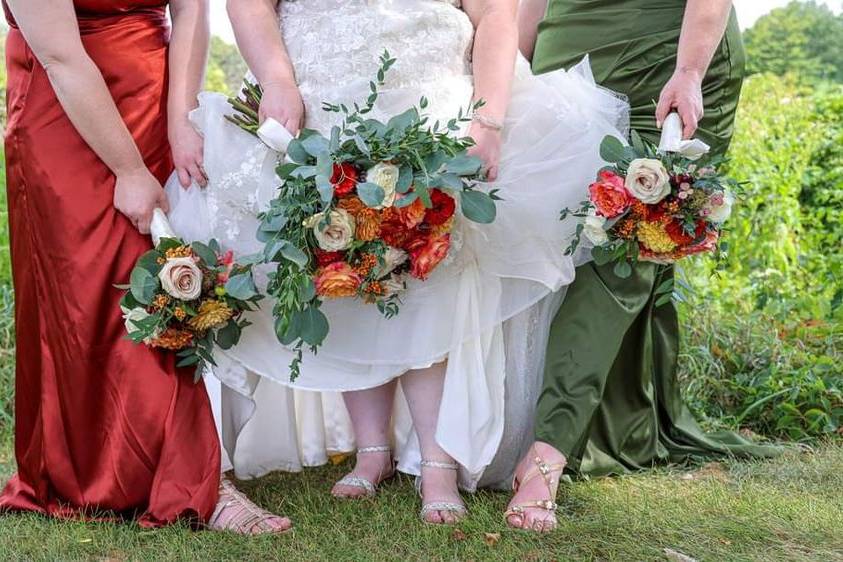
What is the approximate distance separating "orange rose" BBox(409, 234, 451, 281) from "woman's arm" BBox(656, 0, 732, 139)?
738 mm

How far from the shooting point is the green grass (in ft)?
9.70

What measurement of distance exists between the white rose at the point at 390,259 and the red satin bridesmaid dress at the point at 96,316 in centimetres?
73

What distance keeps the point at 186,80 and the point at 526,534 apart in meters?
1.63

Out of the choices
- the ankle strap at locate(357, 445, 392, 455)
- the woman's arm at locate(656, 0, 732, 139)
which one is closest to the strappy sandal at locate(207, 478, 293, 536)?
the ankle strap at locate(357, 445, 392, 455)

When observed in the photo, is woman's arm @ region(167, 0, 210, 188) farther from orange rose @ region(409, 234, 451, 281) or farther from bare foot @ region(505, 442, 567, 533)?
bare foot @ region(505, 442, 567, 533)

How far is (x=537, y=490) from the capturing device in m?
3.22

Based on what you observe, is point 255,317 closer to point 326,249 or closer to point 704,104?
point 326,249

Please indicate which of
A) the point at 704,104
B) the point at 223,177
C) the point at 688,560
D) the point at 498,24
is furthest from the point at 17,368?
the point at 704,104

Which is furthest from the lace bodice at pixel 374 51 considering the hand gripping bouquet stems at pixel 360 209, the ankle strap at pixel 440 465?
the ankle strap at pixel 440 465

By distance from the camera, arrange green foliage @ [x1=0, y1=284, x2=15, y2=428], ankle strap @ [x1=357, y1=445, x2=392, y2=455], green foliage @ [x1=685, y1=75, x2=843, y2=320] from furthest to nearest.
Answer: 1. green foliage @ [x1=685, y1=75, x2=843, y2=320]
2. green foliage @ [x1=0, y1=284, x2=15, y2=428]
3. ankle strap @ [x1=357, y1=445, x2=392, y2=455]

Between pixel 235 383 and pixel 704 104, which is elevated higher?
pixel 704 104

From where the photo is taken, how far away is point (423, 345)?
3174mm

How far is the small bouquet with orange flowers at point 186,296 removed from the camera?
3039mm

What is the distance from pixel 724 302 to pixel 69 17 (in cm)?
349
